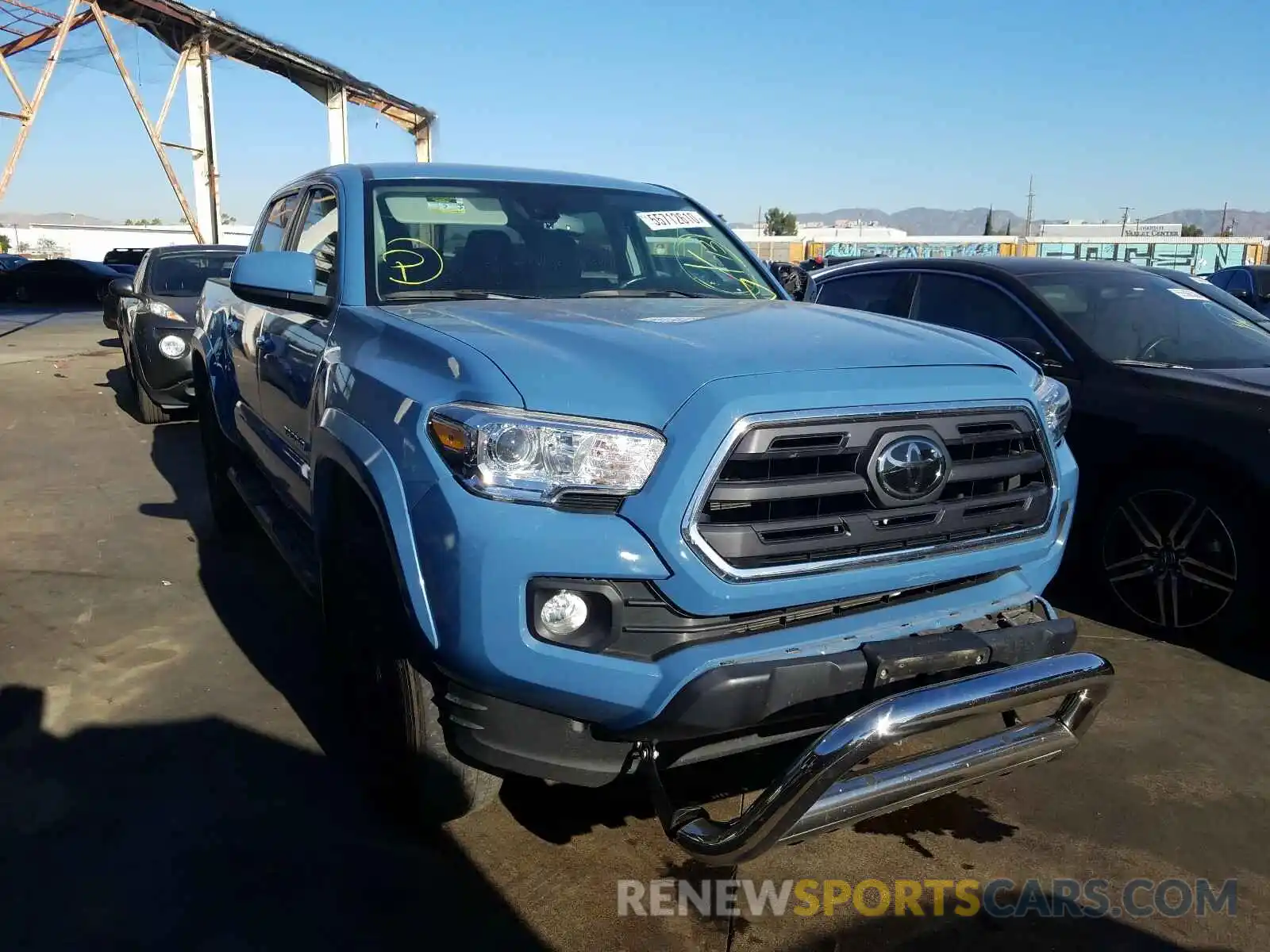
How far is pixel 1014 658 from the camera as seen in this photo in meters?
2.44

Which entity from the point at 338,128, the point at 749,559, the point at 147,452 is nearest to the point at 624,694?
the point at 749,559

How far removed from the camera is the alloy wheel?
13.3 feet

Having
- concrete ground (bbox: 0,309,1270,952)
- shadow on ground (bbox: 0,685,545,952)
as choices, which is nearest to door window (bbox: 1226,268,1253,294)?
concrete ground (bbox: 0,309,1270,952)

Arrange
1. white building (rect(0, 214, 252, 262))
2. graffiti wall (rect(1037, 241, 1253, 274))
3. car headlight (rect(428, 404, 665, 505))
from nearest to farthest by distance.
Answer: car headlight (rect(428, 404, 665, 505)) → graffiti wall (rect(1037, 241, 1253, 274)) → white building (rect(0, 214, 252, 262))

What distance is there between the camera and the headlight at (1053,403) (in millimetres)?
2848

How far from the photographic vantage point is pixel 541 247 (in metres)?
3.61

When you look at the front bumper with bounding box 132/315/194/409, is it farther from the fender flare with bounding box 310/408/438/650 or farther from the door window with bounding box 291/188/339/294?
the fender flare with bounding box 310/408/438/650

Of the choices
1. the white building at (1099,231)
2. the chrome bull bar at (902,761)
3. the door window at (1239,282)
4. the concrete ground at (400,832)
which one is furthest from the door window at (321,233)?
the white building at (1099,231)

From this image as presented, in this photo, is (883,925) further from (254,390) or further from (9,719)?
(254,390)

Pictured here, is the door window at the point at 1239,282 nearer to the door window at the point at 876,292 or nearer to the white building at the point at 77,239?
the door window at the point at 876,292

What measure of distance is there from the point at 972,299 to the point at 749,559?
3.73 meters

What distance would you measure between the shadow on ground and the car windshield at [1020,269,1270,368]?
3.81 m

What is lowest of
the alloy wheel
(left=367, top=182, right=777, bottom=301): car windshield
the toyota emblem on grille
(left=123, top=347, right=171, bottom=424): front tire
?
(left=123, top=347, right=171, bottom=424): front tire

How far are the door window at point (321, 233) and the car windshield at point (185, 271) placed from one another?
6.26 m
